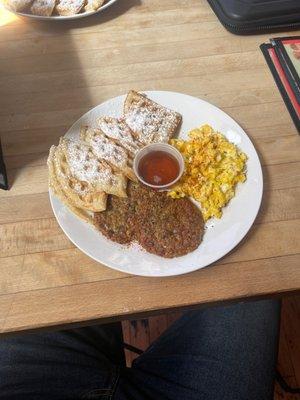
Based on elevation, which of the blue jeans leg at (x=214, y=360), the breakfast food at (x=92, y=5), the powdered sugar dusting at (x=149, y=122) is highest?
the breakfast food at (x=92, y=5)

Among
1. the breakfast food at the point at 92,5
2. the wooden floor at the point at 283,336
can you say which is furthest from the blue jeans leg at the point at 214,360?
the breakfast food at the point at 92,5

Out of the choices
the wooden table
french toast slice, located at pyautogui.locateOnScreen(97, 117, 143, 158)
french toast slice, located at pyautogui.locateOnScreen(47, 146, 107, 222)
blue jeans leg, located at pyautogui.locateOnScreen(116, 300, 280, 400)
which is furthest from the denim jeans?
french toast slice, located at pyautogui.locateOnScreen(97, 117, 143, 158)

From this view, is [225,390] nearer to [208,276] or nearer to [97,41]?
[208,276]

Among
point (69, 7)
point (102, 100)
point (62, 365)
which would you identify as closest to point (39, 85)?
point (102, 100)

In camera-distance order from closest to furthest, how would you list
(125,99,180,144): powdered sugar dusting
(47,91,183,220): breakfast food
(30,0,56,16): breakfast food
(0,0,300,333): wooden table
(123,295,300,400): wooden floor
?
(0,0,300,333): wooden table → (47,91,183,220): breakfast food → (125,99,180,144): powdered sugar dusting → (30,0,56,16): breakfast food → (123,295,300,400): wooden floor

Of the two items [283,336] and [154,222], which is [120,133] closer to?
[154,222]

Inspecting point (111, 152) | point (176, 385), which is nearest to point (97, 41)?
point (111, 152)

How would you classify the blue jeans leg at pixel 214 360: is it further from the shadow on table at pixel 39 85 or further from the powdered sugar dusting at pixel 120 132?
the shadow on table at pixel 39 85

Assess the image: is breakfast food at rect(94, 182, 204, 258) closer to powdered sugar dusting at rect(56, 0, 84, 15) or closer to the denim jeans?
the denim jeans
